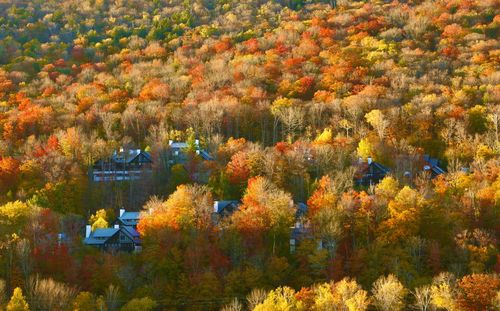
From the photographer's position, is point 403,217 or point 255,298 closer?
point 255,298

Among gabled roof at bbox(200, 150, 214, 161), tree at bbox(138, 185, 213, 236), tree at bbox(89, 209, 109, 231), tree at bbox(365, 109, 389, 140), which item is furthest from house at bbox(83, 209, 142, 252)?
tree at bbox(365, 109, 389, 140)

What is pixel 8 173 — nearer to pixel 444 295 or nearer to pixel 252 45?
pixel 444 295

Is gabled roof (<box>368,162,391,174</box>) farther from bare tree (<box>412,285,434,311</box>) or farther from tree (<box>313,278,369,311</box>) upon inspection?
tree (<box>313,278,369,311</box>)

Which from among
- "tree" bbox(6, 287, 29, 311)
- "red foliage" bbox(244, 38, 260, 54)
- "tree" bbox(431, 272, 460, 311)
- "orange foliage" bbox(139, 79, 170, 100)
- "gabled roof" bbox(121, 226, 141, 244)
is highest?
"tree" bbox(6, 287, 29, 311)

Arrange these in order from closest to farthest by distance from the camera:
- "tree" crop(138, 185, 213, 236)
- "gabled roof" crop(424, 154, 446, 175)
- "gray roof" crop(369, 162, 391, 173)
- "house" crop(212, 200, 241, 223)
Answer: "tree" crop(138, 185, 213, 236) → "house" crop(212, 200, 241, 223) → "gray roof" crop(369, 162, 391, 173) → "gabled roof" crop(424, 154, 446, 175)

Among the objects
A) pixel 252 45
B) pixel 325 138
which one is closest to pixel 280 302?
pixel 325 138

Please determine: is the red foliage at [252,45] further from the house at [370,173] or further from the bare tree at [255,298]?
the bare tree at [255,298]

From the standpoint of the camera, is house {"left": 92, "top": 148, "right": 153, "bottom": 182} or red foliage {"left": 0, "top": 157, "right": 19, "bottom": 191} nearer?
red foliage {"left": 0, "top": 157, "right": 19, "bottom": 191}
